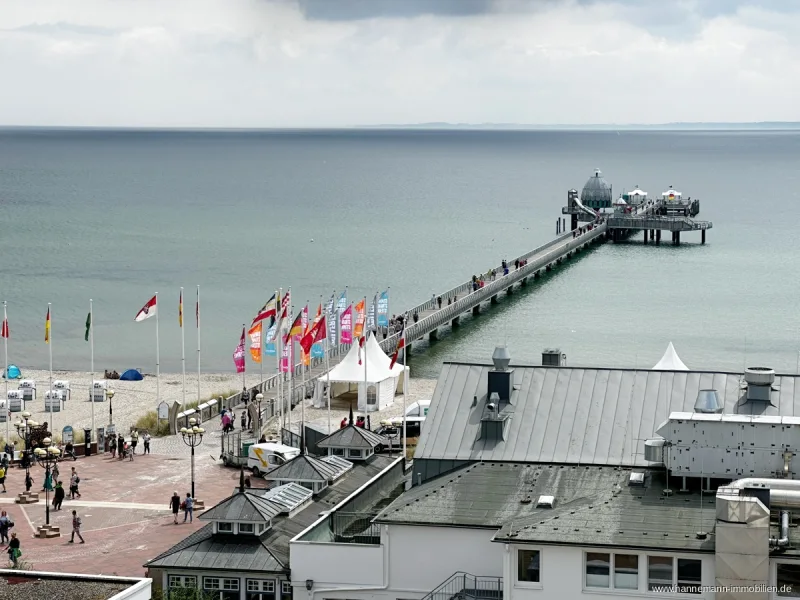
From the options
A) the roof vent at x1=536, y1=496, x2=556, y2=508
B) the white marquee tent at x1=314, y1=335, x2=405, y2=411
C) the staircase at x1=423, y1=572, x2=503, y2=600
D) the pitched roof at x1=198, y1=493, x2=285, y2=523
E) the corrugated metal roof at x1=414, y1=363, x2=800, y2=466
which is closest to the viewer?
the staircase at x1=423, y1=572, x2=503, y2=600

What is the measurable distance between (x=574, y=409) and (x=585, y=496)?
3780 millimetres

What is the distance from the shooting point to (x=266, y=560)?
28578 mm

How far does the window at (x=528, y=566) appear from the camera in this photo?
81.1 ft

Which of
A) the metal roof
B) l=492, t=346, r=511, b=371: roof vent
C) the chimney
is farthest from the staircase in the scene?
l=492, t=346, r=511, b=371: roof vent

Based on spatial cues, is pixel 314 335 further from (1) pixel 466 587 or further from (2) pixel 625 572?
(2) pixel 625 572

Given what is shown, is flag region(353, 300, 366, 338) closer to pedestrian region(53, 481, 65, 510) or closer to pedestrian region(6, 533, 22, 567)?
pedestrian region(53, 481, 65, 510)

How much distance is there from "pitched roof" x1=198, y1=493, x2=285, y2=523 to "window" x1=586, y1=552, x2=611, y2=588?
24.9 ft

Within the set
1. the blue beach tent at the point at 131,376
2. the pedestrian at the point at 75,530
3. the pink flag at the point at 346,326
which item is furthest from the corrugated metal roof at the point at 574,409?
the blue beach tent at the point at 131,376

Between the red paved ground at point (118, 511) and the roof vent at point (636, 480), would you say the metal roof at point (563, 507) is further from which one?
the red paved ground at point (118, 511)

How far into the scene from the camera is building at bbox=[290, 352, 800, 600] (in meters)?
24.1

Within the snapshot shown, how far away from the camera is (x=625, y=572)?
24.4m

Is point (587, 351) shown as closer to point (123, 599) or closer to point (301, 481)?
point (301, 481)

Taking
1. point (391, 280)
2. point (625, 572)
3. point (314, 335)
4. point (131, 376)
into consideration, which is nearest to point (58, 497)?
point (314, 335)

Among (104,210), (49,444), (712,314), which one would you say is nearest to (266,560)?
(49,444)
